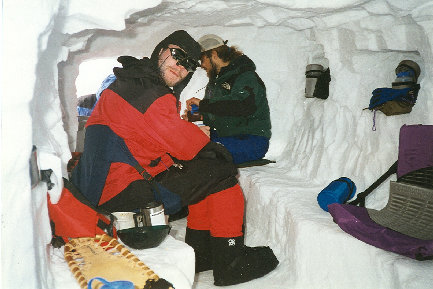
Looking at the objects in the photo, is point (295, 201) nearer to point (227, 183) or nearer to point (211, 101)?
point (227, 183)

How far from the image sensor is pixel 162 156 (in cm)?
201

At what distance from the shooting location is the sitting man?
178 cm

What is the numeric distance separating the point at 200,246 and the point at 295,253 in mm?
674

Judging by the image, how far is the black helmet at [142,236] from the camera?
157 cm

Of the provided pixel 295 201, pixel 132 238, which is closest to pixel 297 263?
pixel 295 201

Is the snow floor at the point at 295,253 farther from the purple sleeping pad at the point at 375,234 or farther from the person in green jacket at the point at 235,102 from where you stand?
the person in green jacket at the point at 235,102

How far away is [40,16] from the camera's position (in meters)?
1.11

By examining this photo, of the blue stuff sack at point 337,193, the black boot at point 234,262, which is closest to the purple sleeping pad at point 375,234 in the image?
the blue stuff sack at point 337,193

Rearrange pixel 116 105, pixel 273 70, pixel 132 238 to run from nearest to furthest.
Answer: pixel 132 238 < pixel 116 105 < pixel 273 70

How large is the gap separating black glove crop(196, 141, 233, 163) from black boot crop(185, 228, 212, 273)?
2.24 feet

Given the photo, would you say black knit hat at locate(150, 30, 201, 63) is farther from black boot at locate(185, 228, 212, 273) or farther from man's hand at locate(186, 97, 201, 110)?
man's hand at locate(186, 97, 201, 110)

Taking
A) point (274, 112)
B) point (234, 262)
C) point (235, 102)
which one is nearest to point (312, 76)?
point (274, 112)

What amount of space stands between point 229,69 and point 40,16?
7.47 feet

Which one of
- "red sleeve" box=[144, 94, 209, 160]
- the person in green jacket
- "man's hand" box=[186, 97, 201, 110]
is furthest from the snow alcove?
"man's hand" box=[186, 97, 201, 110]
